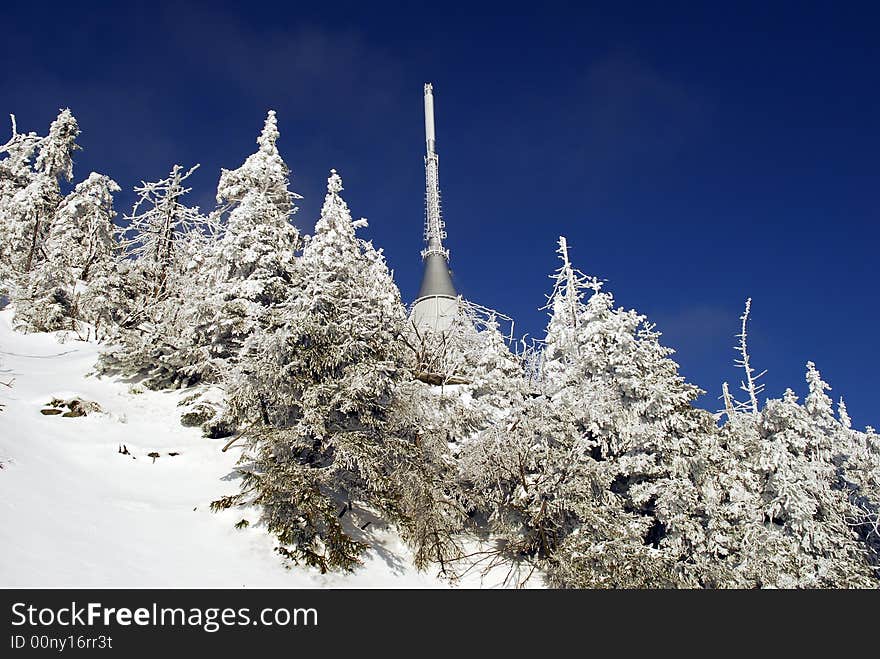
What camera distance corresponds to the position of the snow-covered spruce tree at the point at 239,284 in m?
22.0

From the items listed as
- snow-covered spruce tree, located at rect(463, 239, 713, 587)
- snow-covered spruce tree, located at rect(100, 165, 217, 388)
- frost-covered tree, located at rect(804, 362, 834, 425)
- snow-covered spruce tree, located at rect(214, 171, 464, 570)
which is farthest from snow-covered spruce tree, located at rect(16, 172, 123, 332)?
frost-covered tree, located at rect(804, 362, 834, 425)

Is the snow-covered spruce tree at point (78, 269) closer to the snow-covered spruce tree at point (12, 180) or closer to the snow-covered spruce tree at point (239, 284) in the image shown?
the snow-covered spruce tree at point (12, 180)

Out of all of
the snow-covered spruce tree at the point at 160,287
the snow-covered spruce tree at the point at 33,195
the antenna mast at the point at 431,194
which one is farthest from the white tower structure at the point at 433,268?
the snow-covered spruce tree at the point at 33,195

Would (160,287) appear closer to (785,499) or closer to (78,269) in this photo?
(78,269)

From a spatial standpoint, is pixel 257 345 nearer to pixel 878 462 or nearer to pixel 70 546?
pixel 70 546

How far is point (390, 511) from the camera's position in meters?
15.3

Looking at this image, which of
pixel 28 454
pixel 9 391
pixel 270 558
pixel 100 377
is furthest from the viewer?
pixel 100 377

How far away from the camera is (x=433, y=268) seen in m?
49.4

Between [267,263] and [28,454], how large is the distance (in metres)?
10.7

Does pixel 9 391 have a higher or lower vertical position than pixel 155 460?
higher

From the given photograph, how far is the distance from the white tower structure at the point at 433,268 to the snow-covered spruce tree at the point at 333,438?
22394 mm

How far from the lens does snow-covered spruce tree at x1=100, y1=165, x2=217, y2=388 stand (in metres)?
23.2
